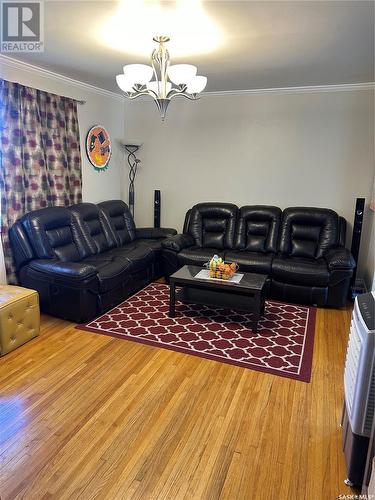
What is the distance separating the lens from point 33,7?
236cm

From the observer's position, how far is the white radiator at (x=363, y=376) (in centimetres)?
157

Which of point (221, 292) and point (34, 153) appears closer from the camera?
point (221, 292)

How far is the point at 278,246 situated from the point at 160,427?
3090mm

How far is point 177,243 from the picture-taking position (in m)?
4.58

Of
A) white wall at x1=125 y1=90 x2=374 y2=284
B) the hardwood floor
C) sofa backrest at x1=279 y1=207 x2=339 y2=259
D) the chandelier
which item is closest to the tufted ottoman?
the hardwood floor

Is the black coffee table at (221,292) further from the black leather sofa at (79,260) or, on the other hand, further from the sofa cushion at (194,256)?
the black leather sofa at (79,260)

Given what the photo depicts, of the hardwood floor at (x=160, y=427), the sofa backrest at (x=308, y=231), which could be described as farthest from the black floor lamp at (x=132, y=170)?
the hardwood floor at (x=160, y=427)

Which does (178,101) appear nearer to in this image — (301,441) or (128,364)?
(128,364)

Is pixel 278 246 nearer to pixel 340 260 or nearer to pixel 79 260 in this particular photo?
pixel 340 260

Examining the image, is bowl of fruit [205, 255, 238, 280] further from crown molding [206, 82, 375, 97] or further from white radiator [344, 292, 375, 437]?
crown molding [206, 82, 375, 97]

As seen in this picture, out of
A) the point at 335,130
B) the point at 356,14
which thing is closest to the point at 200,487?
the point at 356,14

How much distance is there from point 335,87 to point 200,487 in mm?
4576

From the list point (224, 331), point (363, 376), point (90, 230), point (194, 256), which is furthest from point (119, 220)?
point (363, 376)

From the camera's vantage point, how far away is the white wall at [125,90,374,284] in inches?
180
